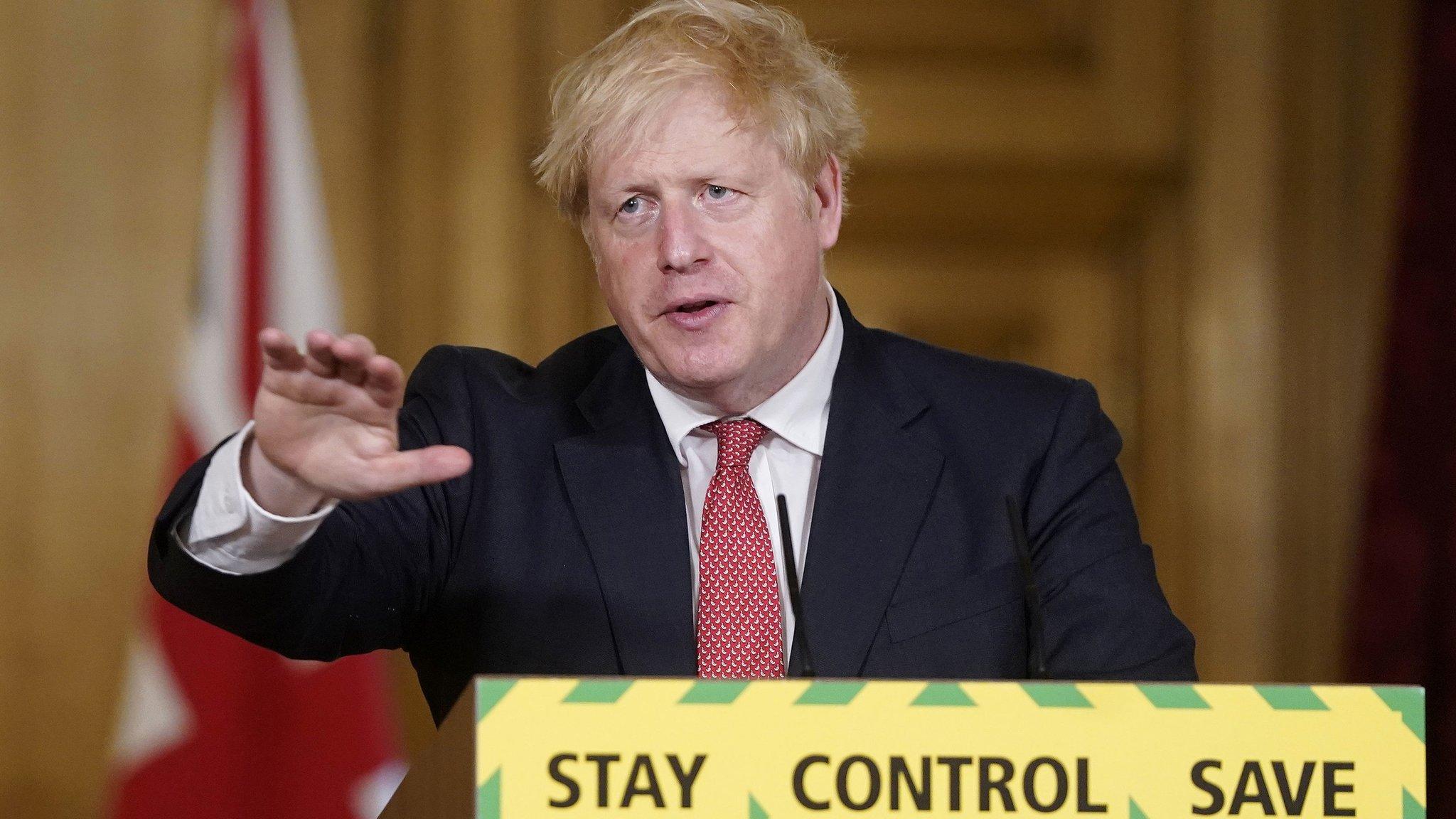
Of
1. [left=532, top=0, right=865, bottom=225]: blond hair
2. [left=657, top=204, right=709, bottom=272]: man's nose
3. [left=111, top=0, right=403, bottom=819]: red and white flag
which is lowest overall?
[left=111, top=0, right=403, bottom=819]: red and white flag

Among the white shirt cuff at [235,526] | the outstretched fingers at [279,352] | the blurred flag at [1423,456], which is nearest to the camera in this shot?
the outstretched fingers at [279,352]

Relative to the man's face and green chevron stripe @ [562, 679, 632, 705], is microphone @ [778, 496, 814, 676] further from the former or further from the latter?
the man's face

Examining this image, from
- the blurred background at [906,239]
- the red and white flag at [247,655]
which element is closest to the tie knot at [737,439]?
the red and white flag at [247,655]

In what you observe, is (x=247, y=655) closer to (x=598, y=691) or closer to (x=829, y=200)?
(x=829, y=200)

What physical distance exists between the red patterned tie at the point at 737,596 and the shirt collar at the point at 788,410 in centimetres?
12

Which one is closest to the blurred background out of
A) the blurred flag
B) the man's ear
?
the blurred flag

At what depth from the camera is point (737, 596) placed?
141 centimetres

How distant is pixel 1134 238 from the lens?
3.02m

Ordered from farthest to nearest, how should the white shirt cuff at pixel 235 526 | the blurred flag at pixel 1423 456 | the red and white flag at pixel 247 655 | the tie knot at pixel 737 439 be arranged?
1. the blurred flag at pixel 1423 456
2. the red and white flag at pixel 247 655
3. the tie knot at pixel 737 439
4. the white shirt cuff at pixel 235 526

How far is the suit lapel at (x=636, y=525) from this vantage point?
1401mm

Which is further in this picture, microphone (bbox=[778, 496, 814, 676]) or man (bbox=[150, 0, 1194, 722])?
man (bbox=[150, 0, 1194, 722])

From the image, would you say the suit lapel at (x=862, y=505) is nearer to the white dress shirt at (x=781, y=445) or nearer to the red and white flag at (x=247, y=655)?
the white dress shirt at (x=781, y=445)

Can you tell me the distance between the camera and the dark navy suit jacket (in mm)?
1398

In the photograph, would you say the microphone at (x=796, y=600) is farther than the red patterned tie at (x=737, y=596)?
No
